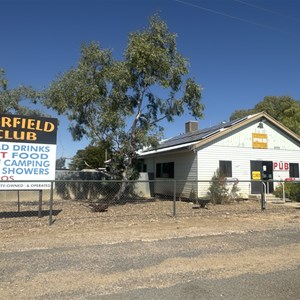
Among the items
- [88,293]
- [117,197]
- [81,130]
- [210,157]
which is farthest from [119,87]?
[88,293]

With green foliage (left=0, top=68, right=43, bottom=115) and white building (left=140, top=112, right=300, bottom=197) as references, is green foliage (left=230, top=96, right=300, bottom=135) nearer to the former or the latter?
white building (left=140, top=112, right=300, bottom=197)

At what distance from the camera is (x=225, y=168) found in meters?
20.8

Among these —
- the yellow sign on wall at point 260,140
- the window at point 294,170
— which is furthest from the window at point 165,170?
the window at point 294,170

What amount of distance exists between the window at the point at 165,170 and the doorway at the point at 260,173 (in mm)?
4886

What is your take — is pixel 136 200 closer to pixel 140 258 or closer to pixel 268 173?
pixel 268 173

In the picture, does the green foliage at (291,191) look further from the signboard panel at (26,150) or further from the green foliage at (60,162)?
the green foliage at (60,162)

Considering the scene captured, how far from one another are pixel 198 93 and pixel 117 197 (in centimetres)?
656

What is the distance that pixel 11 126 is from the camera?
12227 millimetres

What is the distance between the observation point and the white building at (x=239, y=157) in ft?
66.2

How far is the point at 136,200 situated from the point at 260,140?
8443 millimetres

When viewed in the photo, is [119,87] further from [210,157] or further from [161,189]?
[161,189]

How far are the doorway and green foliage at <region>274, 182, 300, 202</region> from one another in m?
0.56

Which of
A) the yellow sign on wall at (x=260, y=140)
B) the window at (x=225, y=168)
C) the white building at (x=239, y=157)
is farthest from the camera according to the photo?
the yellow sign on wall at (x=260, y=140)

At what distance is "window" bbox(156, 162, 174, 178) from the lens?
23.0 m
